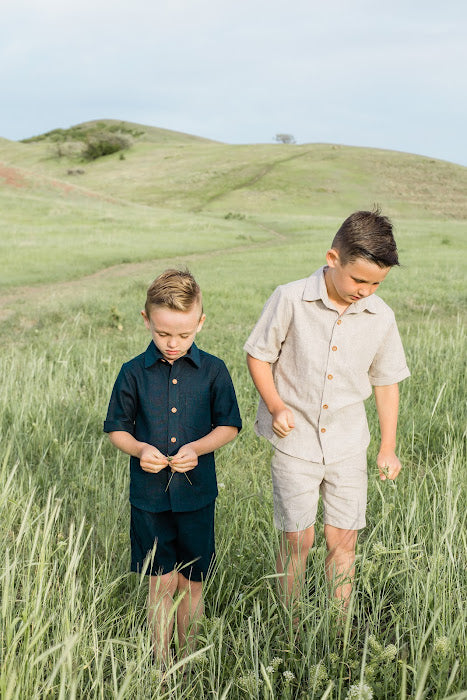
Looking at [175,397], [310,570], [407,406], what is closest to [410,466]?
[407,406]

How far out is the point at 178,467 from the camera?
6.30ft

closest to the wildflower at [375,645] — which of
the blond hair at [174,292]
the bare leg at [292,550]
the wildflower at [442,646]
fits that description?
the wildflower at [442,646]

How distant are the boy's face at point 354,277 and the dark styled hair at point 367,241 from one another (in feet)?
0.06

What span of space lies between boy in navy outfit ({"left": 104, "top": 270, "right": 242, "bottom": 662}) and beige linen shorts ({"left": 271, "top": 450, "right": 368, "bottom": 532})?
11.7 inches

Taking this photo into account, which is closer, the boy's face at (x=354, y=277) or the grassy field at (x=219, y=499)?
the grassy field at (x=219, y=499)

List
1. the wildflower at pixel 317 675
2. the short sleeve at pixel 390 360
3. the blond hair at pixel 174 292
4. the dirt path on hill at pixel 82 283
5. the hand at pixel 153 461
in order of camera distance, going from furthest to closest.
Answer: the dirt path on hill at pixel 82 283, the short sleeve at pixel 390 360, the blond hair at pixel 174 292, the hand at pixel 153 461, the wildflower at pixel 317 675

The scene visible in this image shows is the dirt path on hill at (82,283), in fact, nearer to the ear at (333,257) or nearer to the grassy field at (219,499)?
the grassy field at (219,499)

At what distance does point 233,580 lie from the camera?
2.26 meters

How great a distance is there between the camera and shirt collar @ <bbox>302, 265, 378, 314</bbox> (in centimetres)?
229

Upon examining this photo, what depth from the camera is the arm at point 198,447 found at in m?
1.92

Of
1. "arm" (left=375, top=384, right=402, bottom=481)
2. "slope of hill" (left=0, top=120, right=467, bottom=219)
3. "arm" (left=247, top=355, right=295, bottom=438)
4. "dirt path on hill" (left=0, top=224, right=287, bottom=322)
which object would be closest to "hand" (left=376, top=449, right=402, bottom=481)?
"arm" (left=375, top=384, right=402, bottom=481)

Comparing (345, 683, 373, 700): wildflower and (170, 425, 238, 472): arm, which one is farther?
(170, 425, 238, 472): arm

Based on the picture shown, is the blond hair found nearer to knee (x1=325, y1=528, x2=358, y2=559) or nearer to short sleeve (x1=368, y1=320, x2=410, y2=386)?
short sleeve (x1=368, y1=320, x2=410, y2=386)

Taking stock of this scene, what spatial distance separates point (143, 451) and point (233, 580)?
698mm
